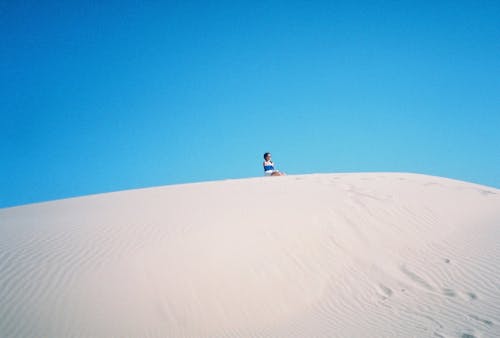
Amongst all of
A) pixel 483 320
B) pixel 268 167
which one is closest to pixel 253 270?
pixel 483 320

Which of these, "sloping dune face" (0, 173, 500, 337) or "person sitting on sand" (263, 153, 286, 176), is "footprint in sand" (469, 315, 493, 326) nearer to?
"sloping dune face" (0, 173, 500, 337)

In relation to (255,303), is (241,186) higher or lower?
higher

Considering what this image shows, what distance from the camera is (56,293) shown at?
431 centimetres

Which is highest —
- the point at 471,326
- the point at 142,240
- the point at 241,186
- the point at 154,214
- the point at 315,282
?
the point at 241,186

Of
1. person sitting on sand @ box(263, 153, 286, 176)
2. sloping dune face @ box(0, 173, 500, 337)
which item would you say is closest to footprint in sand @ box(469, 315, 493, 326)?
sloping dune face @ box(0, 173, 500, 337)

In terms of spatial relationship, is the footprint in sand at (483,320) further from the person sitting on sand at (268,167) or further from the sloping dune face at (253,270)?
the person sitting on sand at (268,167)

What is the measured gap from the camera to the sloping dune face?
4164mm

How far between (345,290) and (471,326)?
168 cm

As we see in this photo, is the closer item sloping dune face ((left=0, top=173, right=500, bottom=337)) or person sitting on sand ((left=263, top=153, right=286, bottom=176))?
sloping dune face ((left=0, top=173, right=500, bottom=337))

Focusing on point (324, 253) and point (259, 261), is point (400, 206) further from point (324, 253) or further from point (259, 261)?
point (259, 261)

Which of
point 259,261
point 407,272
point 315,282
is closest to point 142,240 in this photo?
point 259,261

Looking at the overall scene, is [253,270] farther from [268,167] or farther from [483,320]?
[268,167]

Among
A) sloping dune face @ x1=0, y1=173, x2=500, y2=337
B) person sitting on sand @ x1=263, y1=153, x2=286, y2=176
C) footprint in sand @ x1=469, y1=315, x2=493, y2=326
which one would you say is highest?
person sitting on sand @ x1=263, y1=153, x2=286, y2=176

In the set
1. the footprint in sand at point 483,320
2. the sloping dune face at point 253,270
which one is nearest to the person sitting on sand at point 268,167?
the sloping dune face at point 253,270
